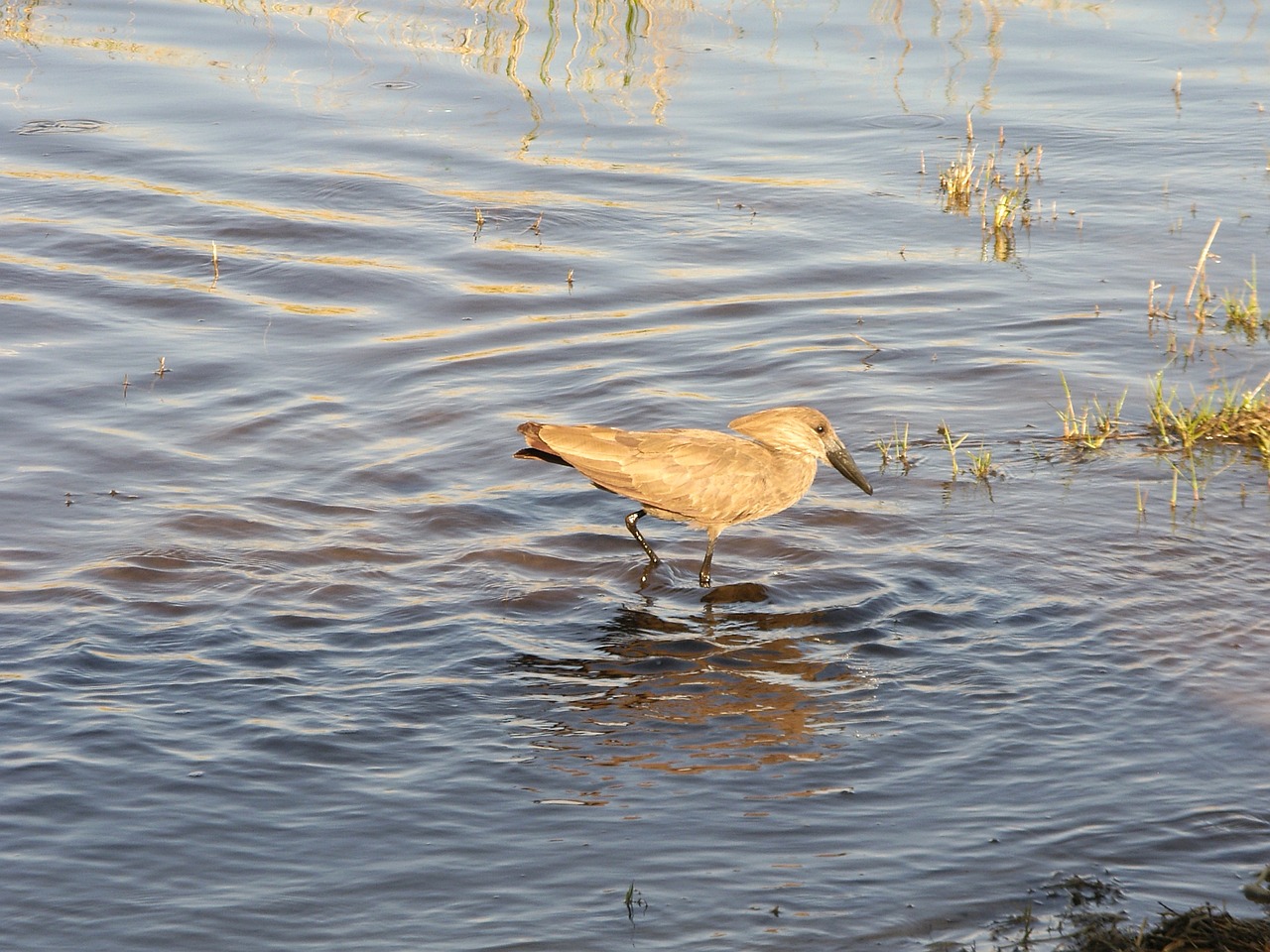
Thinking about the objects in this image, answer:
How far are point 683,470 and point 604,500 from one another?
1040 mm

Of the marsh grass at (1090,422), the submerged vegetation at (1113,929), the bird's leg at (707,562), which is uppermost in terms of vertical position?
the marsh grass at (1090,422)

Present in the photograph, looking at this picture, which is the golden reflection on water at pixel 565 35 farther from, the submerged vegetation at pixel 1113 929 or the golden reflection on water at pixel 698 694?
the submerged vegetation at pixel 1113 929

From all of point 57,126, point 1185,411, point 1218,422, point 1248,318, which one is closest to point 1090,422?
point 1185,411

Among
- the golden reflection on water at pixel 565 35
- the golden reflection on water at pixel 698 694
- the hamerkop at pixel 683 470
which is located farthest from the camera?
the golden reflection on water at pixel 565 35

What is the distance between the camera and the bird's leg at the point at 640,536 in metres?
7.78

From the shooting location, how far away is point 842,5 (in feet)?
55.3

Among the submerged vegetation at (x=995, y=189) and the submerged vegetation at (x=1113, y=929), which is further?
the submerged vegetation at (x=995, y=189)

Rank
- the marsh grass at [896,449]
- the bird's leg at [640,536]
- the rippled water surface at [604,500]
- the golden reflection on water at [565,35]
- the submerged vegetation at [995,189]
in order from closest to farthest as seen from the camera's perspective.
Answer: the rippled water surface at [604,500], the bird's leg at [640,536], the marsh grass at [896,449], the submerged vegetation at [995,189], the golden reflection on water at [565,35]

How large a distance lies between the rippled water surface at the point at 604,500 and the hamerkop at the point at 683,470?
31 cm

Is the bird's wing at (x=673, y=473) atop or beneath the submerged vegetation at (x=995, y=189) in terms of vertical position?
beneath

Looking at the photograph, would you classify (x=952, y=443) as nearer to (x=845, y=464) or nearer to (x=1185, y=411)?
(x=845, y=464)

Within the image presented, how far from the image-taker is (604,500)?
28.1ft

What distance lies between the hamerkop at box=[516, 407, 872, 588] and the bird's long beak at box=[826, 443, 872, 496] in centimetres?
12

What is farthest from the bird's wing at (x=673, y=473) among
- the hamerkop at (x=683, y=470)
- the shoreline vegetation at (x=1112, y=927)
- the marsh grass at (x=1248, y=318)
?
the marsh grass at (x=1248, y=318)
